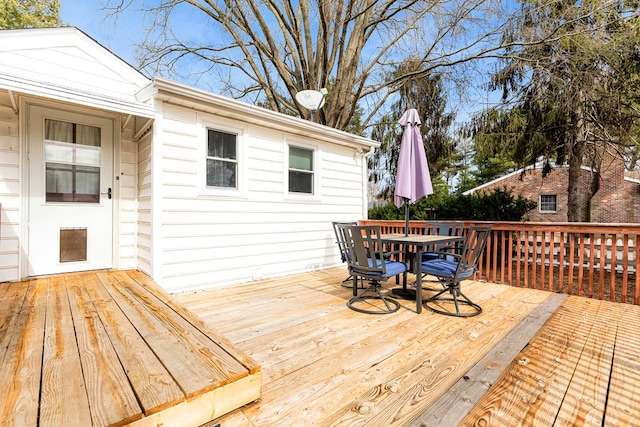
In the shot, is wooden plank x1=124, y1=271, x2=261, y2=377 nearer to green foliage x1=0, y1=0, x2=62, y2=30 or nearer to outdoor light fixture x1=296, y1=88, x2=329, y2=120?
outdoor light fixture x1=296, y1=88, x2=329, y2=120

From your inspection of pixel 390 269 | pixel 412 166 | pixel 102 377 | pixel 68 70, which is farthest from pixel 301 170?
pixel 102 377

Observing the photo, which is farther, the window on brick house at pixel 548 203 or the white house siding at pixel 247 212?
the window on brick house at pixel 548 203

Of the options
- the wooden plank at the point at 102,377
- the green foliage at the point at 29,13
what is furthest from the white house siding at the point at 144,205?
the green foliage at the point at 29,13

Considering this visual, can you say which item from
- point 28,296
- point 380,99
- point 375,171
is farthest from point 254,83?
point 28,296

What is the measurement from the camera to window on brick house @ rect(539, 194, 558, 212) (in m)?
16.9

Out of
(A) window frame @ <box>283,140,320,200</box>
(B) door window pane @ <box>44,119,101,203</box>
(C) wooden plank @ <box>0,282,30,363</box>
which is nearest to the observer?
(C) wooden plank @ <box>0,282,30,363</box>

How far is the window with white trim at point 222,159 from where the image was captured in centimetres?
434

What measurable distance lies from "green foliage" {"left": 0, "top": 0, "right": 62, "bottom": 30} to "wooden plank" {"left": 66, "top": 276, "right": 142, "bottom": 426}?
1818 cm

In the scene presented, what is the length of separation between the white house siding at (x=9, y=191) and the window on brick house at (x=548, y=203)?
21190mm

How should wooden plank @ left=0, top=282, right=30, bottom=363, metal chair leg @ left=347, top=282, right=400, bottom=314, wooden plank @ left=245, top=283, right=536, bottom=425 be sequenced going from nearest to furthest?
1. wooden plank @ left=245, top=283, right=536, bottom=425
2. wooden plank @ left=0, top=282, right=30, bottom=363
3. metal chair leg @ left=347, top=282, right=400, bottom=314

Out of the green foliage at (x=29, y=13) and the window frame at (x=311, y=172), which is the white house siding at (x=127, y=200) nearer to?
the window frame at (x=311, y=172)

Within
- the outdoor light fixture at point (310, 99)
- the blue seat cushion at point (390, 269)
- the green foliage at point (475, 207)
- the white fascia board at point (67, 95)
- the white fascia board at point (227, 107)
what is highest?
the outdoor light fixture at point (310, 99)

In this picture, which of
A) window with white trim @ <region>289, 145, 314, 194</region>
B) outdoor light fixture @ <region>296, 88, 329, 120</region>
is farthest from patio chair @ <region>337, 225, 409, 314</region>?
outdoor light fixture @ <region>296, 88, 329, 120</region>

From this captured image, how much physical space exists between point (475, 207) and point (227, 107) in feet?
19.8
